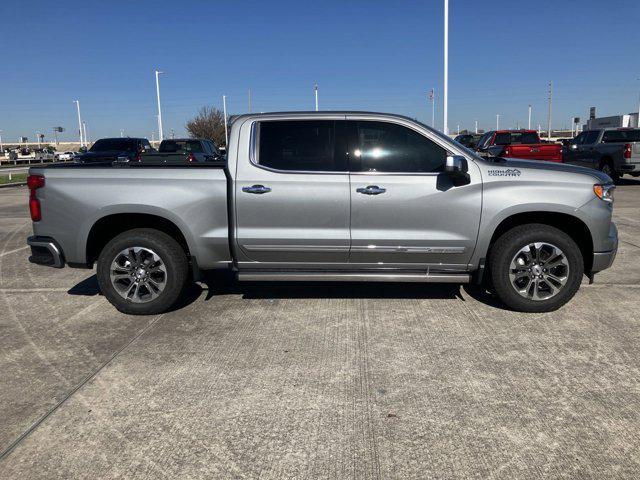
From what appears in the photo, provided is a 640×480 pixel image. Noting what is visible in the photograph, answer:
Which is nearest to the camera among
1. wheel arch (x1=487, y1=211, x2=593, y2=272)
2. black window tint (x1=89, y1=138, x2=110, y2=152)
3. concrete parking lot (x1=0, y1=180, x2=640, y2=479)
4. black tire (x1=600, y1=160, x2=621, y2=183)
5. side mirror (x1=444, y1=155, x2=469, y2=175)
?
concrete parking lot (x1=0, y1=180, x2=640, y2=479)

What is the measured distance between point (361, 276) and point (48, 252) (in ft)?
9.87

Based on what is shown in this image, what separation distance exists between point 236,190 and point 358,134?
127cm

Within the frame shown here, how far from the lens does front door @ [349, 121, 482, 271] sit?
198 inches

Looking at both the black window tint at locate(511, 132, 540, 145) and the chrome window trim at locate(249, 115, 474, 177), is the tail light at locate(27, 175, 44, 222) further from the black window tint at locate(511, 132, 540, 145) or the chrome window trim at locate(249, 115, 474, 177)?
the black window tint at locate(511, 132, 540, 145)

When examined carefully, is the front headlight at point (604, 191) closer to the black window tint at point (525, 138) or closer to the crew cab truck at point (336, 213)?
the crew cab truck at point (336, 213)

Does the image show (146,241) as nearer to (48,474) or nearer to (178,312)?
(178,312)

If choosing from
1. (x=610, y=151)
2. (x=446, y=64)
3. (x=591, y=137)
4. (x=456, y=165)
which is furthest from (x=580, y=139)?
(x=456, y=165)

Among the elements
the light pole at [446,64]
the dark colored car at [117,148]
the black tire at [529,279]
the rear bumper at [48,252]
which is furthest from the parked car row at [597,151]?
the rear bumper at [48,252]

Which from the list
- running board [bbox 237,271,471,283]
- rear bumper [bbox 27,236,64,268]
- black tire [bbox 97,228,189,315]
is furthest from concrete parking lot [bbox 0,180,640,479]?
rear bumper [bbox 27,236,64,268]

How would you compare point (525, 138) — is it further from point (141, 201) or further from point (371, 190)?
point (141, 201)

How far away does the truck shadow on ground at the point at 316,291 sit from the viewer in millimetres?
5902

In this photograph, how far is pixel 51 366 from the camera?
4.16 meters

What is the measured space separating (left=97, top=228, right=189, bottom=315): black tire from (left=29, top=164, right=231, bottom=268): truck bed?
0.61 feet

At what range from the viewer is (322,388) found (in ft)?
12.3
